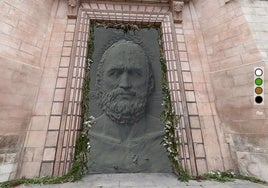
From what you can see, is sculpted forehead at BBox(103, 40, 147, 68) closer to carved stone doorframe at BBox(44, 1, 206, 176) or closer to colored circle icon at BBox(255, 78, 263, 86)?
carved stone doorframe at BBox(44, 1, 206, 176)

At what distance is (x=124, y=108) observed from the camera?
256 inches

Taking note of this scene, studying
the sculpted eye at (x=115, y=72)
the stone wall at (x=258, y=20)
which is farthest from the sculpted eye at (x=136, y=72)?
the stone wall at (x=258, y=20)

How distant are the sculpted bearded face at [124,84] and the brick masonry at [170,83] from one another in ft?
3.48

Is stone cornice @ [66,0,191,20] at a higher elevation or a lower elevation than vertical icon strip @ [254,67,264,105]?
higher

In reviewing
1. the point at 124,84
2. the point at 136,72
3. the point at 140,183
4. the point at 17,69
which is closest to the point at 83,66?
the point at 124,84

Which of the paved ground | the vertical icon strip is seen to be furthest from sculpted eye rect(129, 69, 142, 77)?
the vertical icon strip

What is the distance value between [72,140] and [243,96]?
455 centimetres

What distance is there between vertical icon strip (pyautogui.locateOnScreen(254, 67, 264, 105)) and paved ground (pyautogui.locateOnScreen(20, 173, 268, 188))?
6.18 feet

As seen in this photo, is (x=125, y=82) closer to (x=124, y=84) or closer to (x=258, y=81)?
(x=124, y=84)

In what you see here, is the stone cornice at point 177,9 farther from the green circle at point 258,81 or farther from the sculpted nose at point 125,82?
the green circle at point 258,81

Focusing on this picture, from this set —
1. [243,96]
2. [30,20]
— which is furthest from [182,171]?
[30,20]

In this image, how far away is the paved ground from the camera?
13.8 feet

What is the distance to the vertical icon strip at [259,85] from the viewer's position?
4.61 m

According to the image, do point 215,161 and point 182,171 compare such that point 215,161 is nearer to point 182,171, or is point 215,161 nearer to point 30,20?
point 182,171
